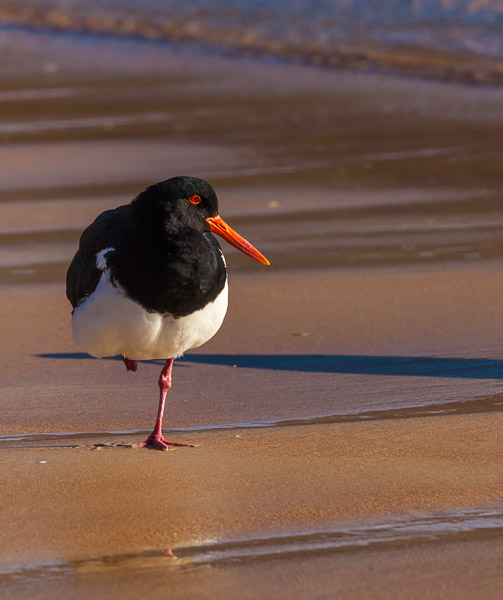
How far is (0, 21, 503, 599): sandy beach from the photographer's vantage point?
368 cm

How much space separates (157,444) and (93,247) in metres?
0.93

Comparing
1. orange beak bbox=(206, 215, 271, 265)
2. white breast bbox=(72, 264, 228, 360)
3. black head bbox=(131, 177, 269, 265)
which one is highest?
black head bbox=(131, 177, 269, 265)

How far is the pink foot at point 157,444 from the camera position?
470cm

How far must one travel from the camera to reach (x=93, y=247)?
4.82 m

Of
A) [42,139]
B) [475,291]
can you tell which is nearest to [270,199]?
[475,291]

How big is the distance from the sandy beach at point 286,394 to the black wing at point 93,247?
2.09 ft

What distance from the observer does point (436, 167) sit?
1023 cm

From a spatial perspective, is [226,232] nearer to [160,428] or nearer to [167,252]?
[167,252]

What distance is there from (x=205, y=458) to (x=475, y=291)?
2775mm

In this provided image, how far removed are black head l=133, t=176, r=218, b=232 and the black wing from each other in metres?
0.14

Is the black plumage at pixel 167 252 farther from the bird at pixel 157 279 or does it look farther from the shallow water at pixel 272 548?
the shallow water at pixel 272 548

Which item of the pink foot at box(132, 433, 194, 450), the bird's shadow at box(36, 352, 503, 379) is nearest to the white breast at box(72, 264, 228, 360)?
the pink foot at box(132, 433, 194, 450)

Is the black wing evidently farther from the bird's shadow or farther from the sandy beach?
the bird's shadow

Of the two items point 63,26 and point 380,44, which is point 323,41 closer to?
point 380,44
